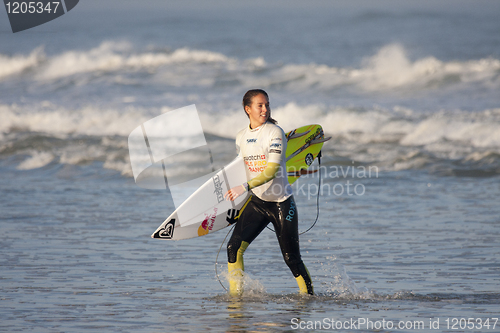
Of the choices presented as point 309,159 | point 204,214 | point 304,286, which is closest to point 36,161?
point 204,214

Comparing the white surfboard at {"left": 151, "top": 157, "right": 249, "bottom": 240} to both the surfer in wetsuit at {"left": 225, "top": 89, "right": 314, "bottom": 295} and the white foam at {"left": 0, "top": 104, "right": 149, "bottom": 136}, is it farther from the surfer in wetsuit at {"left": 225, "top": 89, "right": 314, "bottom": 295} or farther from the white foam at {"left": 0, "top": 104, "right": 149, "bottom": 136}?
the white foam at {"left": 0, "top": 104, "right": 149, "bottom": 136}

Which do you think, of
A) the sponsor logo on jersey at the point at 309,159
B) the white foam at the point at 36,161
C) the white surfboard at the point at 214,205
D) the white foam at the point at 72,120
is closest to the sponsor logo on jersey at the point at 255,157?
the white surfboard at the point at 214,205

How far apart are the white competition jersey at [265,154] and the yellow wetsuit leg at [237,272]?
1.59 ft

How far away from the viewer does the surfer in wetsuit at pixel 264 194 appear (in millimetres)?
4735

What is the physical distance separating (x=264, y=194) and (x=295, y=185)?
7229 mm

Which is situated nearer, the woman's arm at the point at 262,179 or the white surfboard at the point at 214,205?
the woman's arm at the point at 262,179

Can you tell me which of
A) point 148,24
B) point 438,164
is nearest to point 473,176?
point 438,164

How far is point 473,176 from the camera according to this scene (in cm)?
1317

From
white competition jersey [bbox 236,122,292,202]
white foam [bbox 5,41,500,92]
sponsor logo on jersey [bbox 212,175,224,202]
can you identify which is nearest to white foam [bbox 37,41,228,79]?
white foam [bbox 5,41,500,92]

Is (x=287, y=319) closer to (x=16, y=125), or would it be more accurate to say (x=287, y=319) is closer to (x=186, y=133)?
(x=186, y=133)

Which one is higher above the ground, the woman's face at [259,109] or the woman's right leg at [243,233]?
the woman's face at [259,109]

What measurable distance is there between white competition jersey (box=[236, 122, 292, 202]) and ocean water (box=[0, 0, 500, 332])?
2.91ft

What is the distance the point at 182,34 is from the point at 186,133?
1299cm

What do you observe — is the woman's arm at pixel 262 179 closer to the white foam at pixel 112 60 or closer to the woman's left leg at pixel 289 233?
the woman's left leg at pixel 289 233
